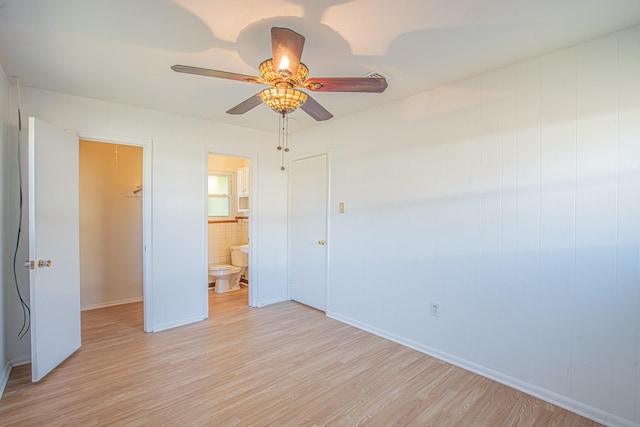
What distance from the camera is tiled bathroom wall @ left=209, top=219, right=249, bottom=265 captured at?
5.25 metres

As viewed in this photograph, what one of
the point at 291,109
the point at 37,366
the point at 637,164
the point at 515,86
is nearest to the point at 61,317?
the point at 37,366

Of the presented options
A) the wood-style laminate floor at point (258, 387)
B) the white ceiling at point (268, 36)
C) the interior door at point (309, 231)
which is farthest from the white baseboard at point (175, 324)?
the white ceiling at point (268, 36)

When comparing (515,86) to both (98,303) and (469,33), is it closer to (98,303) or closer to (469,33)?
(469,33)

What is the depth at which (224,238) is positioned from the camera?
541cm

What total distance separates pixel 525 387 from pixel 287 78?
271 centimetres

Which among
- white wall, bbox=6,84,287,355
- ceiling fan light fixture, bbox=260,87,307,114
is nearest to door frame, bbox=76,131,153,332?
white wall, bbox=6,84,287,355

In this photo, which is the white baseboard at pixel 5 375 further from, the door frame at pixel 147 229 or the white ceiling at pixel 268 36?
the white ceiling at pixel 268 36

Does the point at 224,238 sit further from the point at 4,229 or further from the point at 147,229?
the point at 4,229

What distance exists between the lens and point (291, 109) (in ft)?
5.98

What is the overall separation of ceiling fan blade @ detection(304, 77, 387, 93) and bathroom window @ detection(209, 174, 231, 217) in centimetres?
413

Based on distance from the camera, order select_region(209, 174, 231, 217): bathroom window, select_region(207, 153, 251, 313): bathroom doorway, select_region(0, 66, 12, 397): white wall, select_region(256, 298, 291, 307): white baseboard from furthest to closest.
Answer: select_region(209, 174, 231, 217): bathroom window < select_region(207, 153, 251, 313): bathroom doorway < select_region(256, 298, 291, 307): white baseboard < select_region(0, 66, 12, 397): white wall

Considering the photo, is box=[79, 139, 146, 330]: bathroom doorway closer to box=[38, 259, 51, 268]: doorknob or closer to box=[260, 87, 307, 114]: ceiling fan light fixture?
box=[38, 259, 51, 268]: doorknob

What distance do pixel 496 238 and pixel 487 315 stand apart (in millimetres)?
630

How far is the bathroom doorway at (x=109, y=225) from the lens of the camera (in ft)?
13.2
